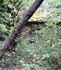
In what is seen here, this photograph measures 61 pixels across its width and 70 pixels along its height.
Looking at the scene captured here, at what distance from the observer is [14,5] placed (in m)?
8.15

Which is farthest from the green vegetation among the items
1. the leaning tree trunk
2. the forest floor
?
the leaning tree trunk

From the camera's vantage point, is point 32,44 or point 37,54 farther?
point 32,44

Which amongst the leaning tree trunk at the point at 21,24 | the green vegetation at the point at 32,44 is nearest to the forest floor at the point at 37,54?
the green vegetation at the point at 32,44

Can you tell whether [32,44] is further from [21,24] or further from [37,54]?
[21,24]

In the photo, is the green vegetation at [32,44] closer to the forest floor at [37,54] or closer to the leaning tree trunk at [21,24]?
the forest floor at [37,54]

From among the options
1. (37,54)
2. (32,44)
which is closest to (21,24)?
(37,54)

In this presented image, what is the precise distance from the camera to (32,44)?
7.03 m

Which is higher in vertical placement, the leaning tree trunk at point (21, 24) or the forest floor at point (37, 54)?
the leaning tree trunk at point (21, 24)

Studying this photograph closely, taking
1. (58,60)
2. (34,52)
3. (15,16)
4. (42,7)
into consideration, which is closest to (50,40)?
(34,52)

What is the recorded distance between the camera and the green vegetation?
210 inches

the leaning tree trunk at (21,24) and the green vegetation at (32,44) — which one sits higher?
the leaning tree trunk at (21,24)

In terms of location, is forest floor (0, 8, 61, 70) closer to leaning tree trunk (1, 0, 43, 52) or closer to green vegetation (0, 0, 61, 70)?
green vegetation (0, 0, 61, 70)

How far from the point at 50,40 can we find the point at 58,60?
4.12 feet

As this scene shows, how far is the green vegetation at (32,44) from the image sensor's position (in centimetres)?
534
